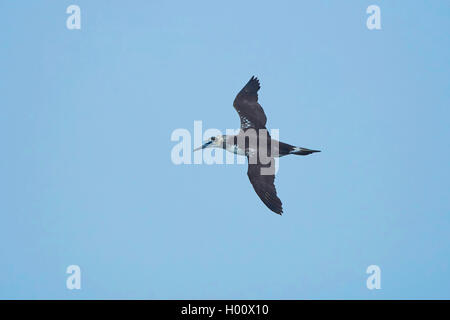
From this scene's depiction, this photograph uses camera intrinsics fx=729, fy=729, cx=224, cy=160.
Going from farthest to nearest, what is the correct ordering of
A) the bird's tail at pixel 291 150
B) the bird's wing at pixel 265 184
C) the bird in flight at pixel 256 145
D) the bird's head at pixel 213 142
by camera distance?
the bird's head at pixel 213 142 → the bird's tail at pixel 291 150 → the bird in flight at pixel 256 145 → the bird's wing at pixel 265 184

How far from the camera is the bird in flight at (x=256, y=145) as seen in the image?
19656 mm

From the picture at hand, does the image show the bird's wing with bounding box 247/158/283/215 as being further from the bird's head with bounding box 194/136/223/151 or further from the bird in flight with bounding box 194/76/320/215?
the bird's head with bounding box 194/136/223/151

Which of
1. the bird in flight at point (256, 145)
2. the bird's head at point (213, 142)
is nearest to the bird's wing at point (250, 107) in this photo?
the bird in flight at point (256, 145)

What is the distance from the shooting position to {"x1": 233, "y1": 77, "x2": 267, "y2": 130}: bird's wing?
21.5m

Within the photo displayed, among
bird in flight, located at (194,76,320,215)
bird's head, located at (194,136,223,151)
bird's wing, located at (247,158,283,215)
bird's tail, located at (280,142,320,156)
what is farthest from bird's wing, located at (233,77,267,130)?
bird's wing, located at (247,158,283,215)

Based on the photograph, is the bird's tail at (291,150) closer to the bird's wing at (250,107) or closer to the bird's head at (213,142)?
the bird's wing at (250,107)

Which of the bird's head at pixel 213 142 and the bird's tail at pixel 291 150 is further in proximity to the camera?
the bird's head at pixel 213 142

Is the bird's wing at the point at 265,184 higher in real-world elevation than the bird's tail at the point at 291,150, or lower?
lower

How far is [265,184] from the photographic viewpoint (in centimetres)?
1970

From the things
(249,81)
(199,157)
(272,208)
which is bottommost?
(272,208)
